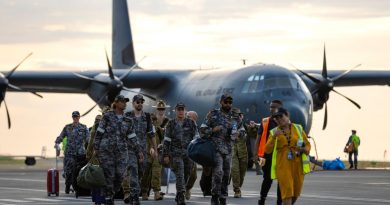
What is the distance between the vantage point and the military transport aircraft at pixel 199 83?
33688mm

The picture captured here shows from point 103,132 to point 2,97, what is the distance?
21652mm

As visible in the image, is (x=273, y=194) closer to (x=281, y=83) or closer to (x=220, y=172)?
(x=220, y=172)

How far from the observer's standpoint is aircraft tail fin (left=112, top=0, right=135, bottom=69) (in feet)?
163

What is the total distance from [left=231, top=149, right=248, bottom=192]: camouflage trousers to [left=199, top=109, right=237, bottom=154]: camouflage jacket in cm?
352

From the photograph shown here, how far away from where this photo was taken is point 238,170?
2031 centimetres

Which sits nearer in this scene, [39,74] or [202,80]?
[202,80]

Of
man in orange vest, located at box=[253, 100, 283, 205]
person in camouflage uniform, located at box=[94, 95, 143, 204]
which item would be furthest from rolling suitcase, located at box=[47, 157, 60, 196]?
man in orange vest, located at box=[253, 100, 283, 205]

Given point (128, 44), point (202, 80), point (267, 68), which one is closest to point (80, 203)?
point (267, 68)

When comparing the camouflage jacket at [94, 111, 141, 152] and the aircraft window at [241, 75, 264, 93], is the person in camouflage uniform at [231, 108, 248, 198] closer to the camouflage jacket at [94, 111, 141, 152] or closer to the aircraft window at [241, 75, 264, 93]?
the camouflage jacket at [94, 111, 141, 152]

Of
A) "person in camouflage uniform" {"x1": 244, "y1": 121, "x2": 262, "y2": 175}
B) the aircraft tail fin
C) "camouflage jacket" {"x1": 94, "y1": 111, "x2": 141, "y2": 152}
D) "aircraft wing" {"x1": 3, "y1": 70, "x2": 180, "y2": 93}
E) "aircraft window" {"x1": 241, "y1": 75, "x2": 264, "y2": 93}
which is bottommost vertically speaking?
"camouflage jacket" {"x1": 94, "y1": 111, "x2": 141, "y2": 152}

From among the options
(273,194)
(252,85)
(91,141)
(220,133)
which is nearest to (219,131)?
(220,133)

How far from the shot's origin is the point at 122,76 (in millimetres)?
42156

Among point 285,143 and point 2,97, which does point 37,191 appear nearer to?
point 285,143

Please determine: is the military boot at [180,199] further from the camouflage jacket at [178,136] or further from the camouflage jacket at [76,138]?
the camouflage jacket at [76,138]
